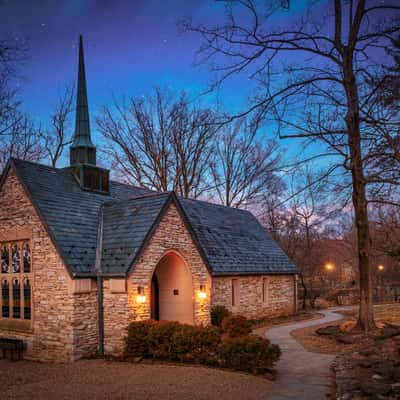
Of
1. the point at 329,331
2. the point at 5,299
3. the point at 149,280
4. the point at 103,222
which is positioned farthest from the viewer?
the point at 329,331

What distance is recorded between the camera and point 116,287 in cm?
1353

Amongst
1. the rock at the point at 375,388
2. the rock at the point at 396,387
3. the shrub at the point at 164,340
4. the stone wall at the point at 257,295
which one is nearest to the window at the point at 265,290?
the stone wall at the point at 257,295

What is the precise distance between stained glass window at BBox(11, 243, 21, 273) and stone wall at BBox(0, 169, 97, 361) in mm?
441

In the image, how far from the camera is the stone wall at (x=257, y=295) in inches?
747

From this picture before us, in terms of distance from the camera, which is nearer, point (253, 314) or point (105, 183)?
point (105, 183)

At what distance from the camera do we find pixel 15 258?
15.2m

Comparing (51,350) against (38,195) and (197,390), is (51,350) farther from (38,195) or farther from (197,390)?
(197,390)

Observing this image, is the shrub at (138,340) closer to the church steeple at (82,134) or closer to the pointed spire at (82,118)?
the church steeple at (82,134)

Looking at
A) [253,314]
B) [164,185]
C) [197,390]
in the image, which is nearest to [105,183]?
[253,314]

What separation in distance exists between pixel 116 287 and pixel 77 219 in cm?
313

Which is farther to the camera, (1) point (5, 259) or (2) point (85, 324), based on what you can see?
(1) point (5, 259)

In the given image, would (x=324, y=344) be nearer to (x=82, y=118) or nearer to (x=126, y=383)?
(x=126, y=383)

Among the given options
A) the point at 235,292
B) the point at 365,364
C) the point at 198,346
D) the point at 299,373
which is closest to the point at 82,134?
the point at 235,292

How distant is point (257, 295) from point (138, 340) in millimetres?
9847
